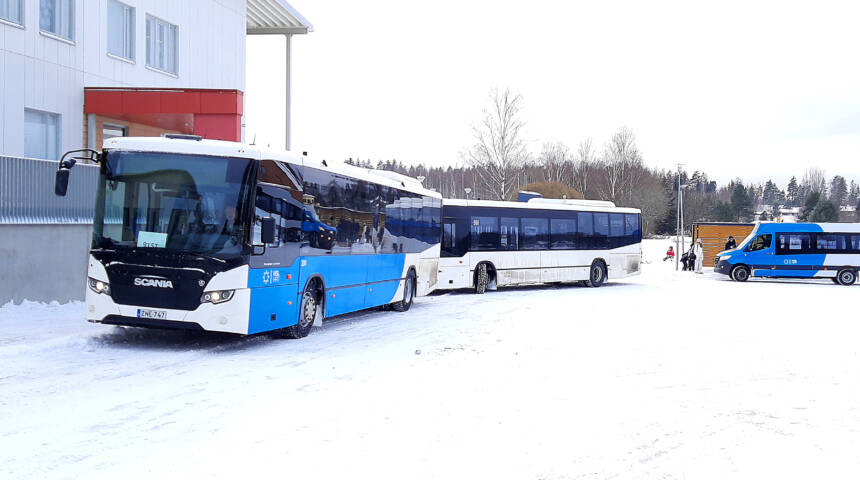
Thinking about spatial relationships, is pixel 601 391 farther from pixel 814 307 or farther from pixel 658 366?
pixel 814 307

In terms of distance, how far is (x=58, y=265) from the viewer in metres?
16.3

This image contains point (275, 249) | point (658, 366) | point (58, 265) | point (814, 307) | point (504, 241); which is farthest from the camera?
point (504, 241)

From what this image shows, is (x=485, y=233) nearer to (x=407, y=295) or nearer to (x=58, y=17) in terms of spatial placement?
(x=407, y=295)

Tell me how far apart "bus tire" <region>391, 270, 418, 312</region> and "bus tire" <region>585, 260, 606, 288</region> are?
12221 millimetres

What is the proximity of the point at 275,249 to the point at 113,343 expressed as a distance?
2.61m

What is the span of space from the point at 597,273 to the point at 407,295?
43.2 feet

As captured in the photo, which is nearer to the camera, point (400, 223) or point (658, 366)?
point (658, 366)

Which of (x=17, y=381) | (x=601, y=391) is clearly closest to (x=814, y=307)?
(x=601, y=391)

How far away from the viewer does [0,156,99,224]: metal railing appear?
15328 mm

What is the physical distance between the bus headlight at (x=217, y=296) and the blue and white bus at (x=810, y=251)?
2963cm

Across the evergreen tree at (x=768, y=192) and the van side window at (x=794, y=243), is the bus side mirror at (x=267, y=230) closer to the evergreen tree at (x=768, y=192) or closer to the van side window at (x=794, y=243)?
the van side window at (x=794, y=243)

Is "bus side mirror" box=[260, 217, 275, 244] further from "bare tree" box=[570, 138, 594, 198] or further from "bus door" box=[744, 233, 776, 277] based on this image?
"bare tree" box=[570, 138, 594, 198]

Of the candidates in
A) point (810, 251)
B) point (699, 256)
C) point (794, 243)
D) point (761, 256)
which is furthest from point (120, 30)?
point (699, 256)

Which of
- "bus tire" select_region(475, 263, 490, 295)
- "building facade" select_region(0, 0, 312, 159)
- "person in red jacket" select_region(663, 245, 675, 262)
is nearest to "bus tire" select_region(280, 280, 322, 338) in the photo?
"building facade" select_region(0, 0, 312, 159)
